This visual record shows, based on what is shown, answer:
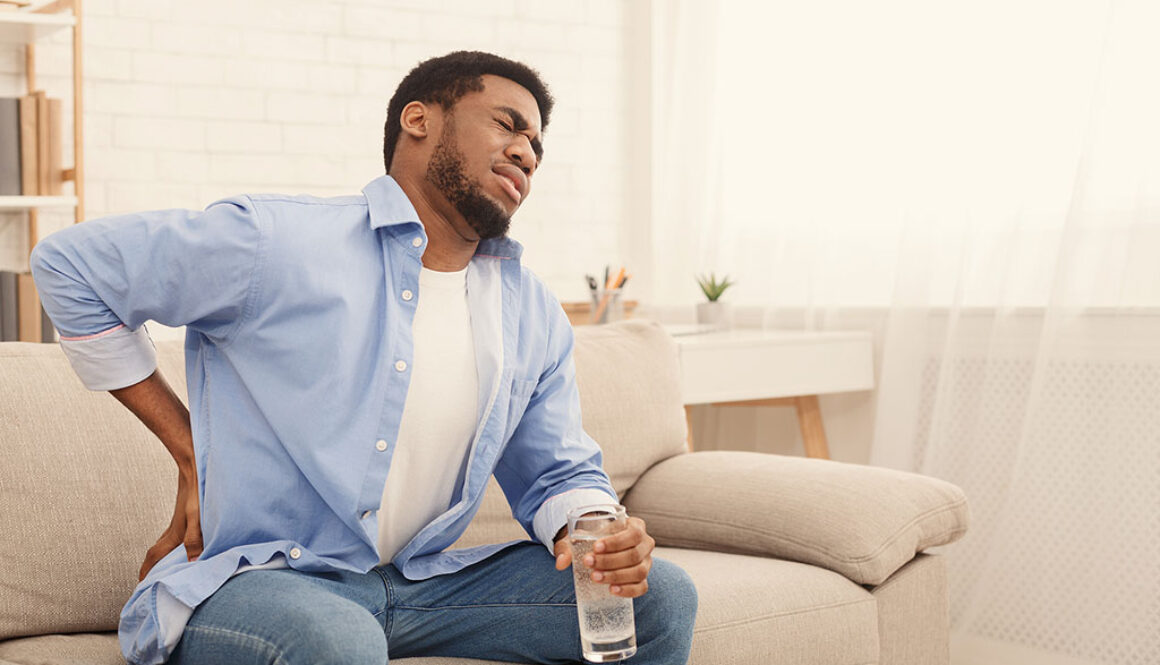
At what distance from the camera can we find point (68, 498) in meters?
1.60

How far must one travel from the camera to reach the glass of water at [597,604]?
4.33 ft

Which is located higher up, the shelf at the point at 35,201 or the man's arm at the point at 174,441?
the shelf at the point at 35,201

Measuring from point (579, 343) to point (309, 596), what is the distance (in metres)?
1.03

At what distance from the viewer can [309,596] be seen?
4.24ft

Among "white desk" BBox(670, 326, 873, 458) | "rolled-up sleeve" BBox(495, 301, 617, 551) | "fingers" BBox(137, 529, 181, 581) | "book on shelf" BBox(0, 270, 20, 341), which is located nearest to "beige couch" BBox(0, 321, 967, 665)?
"fingers" BBox(137, 529, 181, 581)

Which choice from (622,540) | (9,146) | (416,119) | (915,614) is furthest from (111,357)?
(9,146)

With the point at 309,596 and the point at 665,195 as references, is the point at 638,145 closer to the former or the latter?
the point at 665,195

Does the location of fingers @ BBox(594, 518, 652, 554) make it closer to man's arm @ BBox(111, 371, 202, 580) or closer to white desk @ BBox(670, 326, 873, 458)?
man's arm @ BBox(111, 371, 202, 580)

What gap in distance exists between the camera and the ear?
161 centimetres

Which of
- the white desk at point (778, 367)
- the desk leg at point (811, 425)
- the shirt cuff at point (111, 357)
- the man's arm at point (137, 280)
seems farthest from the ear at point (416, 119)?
the desk leg at point (811, 425)

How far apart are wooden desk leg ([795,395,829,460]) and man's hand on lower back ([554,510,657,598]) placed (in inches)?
68.0

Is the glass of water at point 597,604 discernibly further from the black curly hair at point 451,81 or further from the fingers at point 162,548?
the black curly hair at point 451,81

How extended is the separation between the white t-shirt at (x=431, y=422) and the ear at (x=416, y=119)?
194 mm

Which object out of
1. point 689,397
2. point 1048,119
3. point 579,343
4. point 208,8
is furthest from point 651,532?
point 208,8
